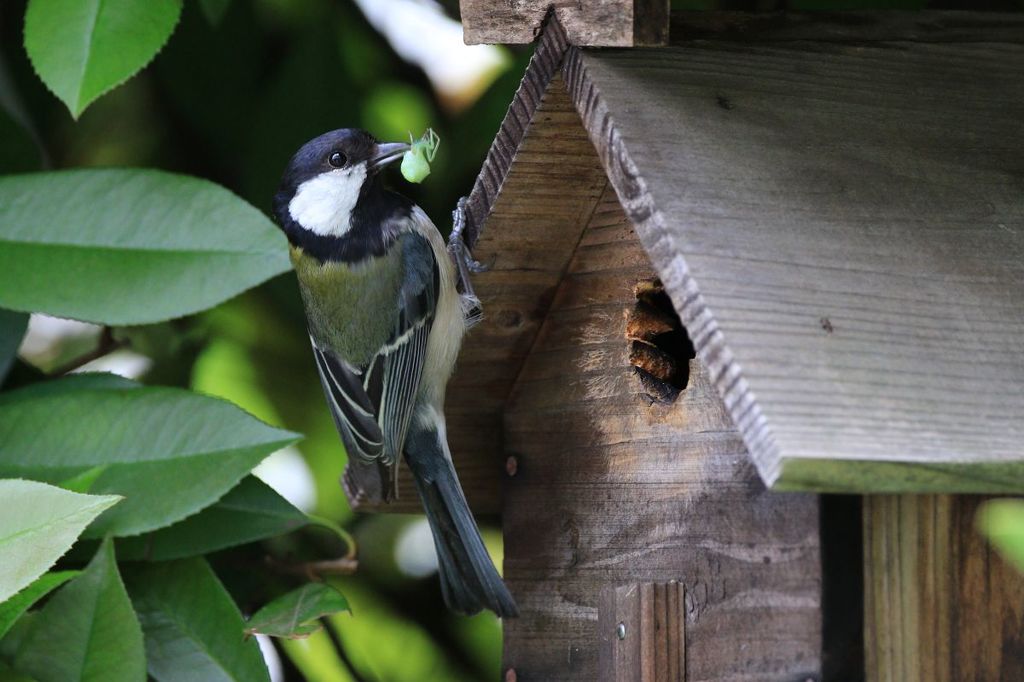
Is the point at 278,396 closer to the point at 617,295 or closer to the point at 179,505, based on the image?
the point at 179,505

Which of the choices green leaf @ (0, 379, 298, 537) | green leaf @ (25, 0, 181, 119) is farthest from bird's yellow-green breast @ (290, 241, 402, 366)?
green leaf @ (25, 0, 181, 119)

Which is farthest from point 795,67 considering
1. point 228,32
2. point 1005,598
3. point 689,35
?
point 228,32

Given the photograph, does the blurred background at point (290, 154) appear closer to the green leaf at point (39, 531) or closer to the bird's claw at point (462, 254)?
the bird's claw at point (462, 254)

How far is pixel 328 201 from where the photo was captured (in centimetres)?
238

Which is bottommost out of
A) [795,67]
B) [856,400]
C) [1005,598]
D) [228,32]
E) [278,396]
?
[1005,598]

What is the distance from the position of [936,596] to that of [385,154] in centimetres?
127

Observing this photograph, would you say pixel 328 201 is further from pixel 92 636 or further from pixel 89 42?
pixel 92 636

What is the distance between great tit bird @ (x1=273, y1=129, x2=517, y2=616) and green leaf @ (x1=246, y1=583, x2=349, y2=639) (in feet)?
0.61

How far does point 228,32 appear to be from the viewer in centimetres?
247

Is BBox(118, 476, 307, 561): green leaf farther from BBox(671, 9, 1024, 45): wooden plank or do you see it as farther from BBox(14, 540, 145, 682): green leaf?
BBox(671, 9, 1024, 45): wooden plank

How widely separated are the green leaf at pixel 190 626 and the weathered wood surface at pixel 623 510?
0.39 m

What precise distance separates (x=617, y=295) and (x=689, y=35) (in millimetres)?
367

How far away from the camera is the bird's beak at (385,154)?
7.62ft

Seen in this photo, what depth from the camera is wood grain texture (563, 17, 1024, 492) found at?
1197 mm
